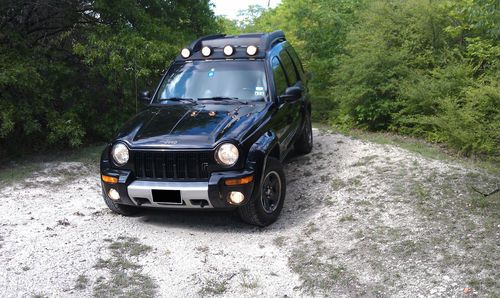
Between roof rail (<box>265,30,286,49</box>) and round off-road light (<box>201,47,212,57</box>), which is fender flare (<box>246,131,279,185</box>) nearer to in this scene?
round off-road light (<box>201,47,212,57</box>)

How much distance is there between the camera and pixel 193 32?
1134 centimetres

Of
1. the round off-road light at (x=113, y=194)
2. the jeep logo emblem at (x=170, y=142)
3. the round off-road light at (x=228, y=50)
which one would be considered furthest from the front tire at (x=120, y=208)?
the round off-road light at (x=228, y=50)

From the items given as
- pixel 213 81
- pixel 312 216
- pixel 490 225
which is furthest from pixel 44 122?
pixel 490 225

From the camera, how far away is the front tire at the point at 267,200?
17.8 ft

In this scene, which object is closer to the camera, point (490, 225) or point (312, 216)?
point (490, 225)

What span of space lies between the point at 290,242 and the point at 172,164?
1.42 metres

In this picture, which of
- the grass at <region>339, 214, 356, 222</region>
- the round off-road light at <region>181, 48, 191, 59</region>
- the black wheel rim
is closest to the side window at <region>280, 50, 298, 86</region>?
the round off-road light at <region>181, 48, 191, 59</region>

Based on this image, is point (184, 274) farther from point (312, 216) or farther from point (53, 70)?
point (53, 70)

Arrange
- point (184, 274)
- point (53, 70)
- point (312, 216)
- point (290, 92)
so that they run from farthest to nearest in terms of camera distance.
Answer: point (53, 70) → point (290, 92) → point (312, 216) → point (184, 274)

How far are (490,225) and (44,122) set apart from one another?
22.2 ft

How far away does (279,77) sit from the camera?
691cm

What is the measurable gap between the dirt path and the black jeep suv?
0.41 meters

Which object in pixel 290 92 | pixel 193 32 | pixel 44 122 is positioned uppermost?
pixel 193 32

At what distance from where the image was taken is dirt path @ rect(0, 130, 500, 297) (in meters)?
4.38
